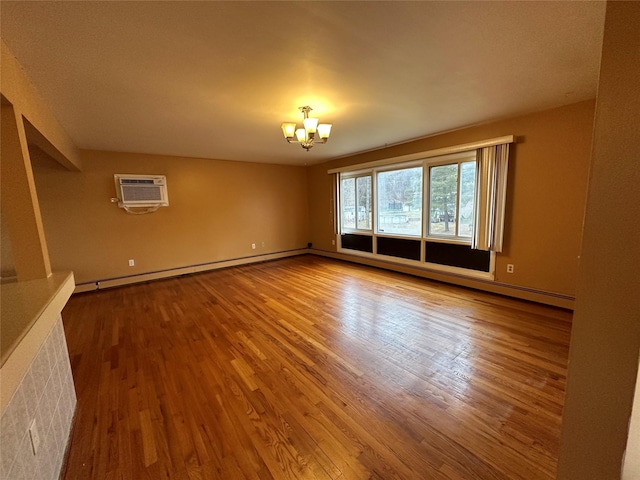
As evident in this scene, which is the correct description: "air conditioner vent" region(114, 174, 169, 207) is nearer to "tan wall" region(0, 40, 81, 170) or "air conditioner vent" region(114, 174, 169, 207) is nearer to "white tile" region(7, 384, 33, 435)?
"tan wall" region(0, 40, 81, 170)

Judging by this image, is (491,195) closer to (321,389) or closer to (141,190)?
(321,389)

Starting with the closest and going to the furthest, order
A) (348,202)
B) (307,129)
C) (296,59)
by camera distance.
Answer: (296,59) → (307,129) → (348,202)

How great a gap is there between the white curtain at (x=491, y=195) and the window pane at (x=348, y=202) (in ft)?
8.73

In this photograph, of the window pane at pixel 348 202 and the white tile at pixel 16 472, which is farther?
the window pane at pixel 348 202

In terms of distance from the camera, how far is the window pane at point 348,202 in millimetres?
5711

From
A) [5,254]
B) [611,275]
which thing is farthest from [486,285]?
[5,254]

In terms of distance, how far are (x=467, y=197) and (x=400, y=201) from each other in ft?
3.99

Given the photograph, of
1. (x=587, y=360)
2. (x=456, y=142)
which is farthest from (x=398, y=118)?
(x=587, y=360)

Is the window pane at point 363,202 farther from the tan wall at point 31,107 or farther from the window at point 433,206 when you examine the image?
the tan wall at point 31,107

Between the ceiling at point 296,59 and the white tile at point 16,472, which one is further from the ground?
the ceiling at point 296,59

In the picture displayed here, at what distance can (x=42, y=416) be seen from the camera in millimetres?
1170

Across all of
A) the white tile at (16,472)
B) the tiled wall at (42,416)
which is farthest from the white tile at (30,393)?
the white tile at (16,472)

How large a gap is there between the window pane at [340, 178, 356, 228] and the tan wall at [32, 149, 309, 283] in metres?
1.25

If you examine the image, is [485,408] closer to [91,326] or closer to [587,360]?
[587,360]
